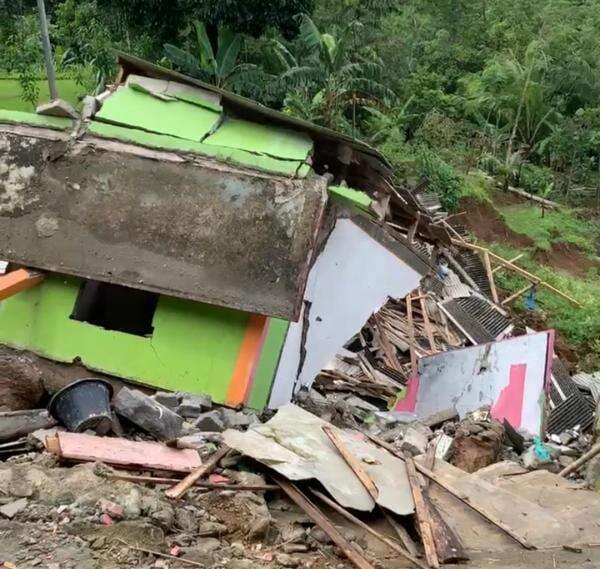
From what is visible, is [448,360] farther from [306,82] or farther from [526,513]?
[306,82]

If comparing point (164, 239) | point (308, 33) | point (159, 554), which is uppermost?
point (308, 33)

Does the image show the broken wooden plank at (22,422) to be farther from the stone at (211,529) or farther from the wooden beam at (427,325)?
the wooden beam at (427,325)

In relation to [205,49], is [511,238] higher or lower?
lower

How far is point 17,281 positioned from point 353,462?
3.56 meters

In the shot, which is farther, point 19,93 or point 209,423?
point 19,93

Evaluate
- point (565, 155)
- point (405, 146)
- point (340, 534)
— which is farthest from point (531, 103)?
point (340, 534)

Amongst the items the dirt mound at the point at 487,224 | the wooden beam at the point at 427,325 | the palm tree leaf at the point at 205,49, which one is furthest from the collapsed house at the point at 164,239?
the dirt mound at the point at 487,224

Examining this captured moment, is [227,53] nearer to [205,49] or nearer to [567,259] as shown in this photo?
[205,49]

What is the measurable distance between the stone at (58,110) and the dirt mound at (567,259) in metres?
15.6

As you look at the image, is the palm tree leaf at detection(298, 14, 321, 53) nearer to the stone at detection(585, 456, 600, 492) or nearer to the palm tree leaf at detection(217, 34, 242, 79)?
the palm tree leaf at detection(217, 34, 242, 79)

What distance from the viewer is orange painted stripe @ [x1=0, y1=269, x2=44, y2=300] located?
6.55m

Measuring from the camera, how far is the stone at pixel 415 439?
6.29 metres

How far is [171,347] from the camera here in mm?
6980

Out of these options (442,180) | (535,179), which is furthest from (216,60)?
(535,179)
